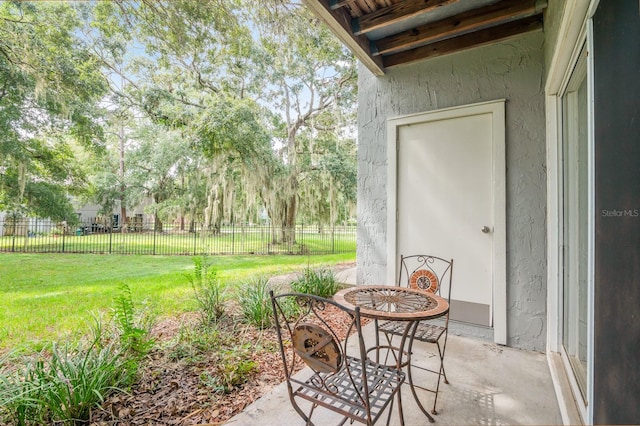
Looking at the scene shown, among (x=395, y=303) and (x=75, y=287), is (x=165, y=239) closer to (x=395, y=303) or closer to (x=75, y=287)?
(x=75, y=287)

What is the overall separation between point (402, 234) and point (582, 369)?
5.58 feet

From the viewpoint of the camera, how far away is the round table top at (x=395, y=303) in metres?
1.38

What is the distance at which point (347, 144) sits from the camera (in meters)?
9.09

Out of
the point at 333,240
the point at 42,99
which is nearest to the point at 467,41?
the point at 42,99

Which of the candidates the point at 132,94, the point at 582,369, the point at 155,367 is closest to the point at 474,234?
the point at 582,369

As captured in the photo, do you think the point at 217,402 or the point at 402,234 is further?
the point at 402,234

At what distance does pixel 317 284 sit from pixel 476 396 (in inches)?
85.7

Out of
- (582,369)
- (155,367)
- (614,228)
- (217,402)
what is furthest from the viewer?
(155,367)

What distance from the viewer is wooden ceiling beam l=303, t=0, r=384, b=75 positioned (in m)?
2.16

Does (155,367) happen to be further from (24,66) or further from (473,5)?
(24,66)

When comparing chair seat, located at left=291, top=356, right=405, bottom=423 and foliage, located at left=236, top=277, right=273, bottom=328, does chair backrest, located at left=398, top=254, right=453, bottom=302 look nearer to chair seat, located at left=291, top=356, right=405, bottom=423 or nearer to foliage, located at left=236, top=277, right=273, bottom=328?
chair seat, located at left=291, top=356, right=405, bottom=423

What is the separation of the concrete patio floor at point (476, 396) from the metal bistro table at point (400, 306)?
0.21 m

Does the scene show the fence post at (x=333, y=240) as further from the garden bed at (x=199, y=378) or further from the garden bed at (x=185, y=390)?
the garden bed at (x=185, y=390)

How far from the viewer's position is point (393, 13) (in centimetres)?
238
